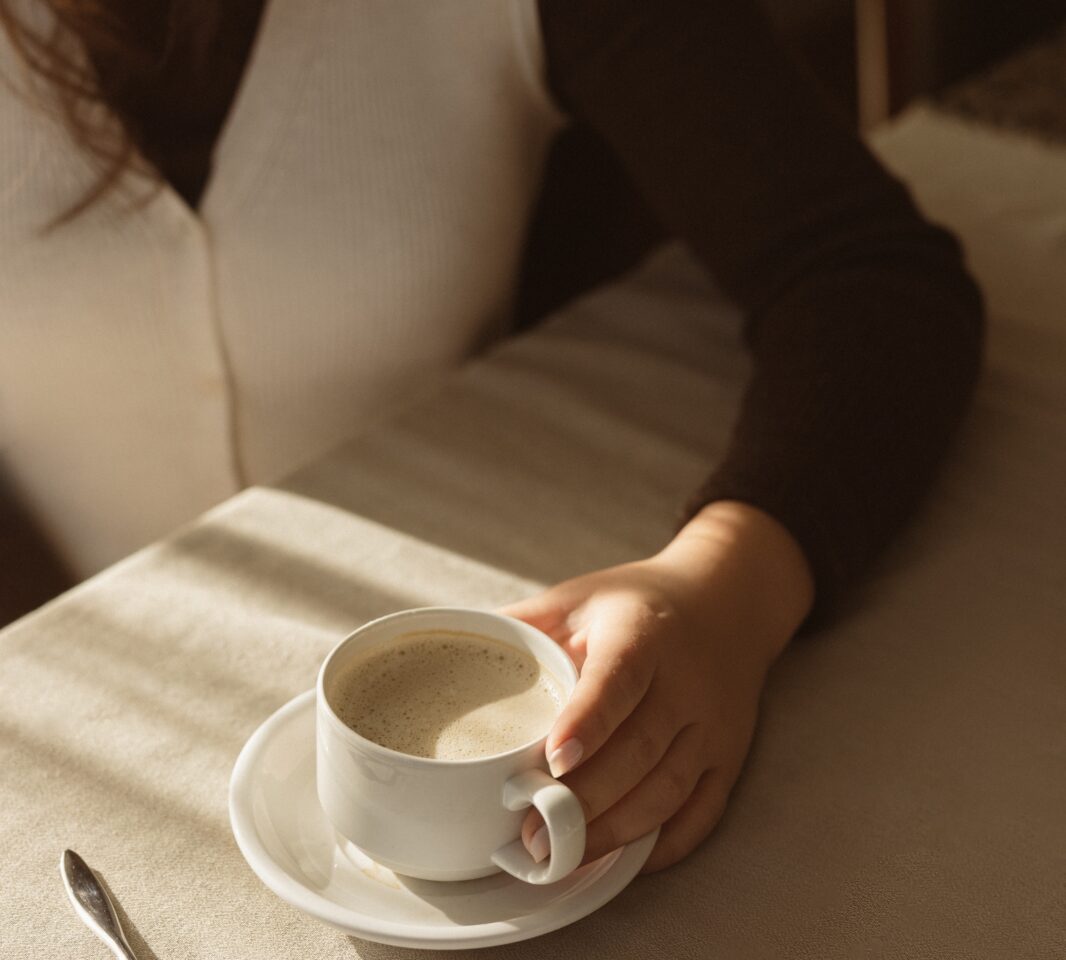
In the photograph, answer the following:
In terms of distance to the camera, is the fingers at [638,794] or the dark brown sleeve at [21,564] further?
the dark brown sleeve at [21,564]

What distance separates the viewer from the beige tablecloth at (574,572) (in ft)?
1.34

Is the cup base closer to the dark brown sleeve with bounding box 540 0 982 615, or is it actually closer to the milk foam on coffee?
the milk foam on coffee

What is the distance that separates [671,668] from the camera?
0.46 metres

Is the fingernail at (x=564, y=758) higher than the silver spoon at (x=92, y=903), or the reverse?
the fingernail at (x=564, y=758)

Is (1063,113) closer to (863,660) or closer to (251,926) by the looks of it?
(863,660)

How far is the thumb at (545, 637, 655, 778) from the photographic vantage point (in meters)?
0.39

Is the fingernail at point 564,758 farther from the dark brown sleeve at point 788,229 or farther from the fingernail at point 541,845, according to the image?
the dark brown sleeve at point 788,229

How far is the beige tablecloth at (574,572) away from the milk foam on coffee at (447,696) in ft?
0.24

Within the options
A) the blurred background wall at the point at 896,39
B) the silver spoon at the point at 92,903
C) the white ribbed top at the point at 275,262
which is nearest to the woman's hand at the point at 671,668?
the silver spoon at the point at 92,903

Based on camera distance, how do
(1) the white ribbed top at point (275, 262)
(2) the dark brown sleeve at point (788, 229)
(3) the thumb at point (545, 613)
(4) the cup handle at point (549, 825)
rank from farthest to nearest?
(1) the white ribbed top at point (275, 262)
(2) the dark brown sleeve at point (788, 229)
(3) the thumb at point (545, 613)
(4) the cup handle at point (549, 825)

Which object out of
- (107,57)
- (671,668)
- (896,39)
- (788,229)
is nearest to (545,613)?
(671,668)

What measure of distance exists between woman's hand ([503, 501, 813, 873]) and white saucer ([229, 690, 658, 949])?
0.07ft

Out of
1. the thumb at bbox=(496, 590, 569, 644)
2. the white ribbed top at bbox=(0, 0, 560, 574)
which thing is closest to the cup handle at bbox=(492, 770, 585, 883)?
the thumb at bbox=(496, 590, 569, 644)

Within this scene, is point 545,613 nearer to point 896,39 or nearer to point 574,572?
point 574,572
